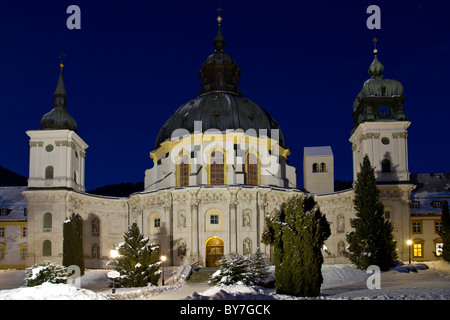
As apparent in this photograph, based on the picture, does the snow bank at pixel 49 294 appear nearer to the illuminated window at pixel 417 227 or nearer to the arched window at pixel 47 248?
the arched window at pixel 47 248

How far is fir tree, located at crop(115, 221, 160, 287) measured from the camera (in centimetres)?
4406

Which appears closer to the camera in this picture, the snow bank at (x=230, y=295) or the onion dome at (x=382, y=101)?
the snow bank at (x=230, y=295)

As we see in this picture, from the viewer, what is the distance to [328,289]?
43125 mm

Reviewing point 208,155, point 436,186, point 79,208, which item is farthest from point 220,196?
point 436,186

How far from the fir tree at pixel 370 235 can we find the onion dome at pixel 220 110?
18.1 meters

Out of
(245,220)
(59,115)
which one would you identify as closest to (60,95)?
(59,115)

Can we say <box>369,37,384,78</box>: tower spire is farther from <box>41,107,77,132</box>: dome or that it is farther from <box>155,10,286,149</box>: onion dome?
<box>41,107,77,132</box>: dome

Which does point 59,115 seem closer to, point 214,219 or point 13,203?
point 13,203

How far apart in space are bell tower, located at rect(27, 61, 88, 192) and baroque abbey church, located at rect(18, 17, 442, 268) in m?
0.11

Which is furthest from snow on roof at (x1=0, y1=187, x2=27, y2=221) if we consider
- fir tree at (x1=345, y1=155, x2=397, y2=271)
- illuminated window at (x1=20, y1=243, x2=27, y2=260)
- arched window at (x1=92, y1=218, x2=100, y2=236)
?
fir tree at (x1=345, y1=155, x2=397, y2=271)

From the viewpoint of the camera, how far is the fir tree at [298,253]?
1423 inches

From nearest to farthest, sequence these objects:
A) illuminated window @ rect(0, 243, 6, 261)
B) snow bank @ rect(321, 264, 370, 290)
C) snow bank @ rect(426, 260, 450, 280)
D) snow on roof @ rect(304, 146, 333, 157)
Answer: snow bank @ rect(321, 264, 370, 290) → snow bank @ rect(426, 260, 450, 280) → illuminated window @ rect(0, 243, 6, 261) → snow on roof @ rect(304, 146, 333, 157)

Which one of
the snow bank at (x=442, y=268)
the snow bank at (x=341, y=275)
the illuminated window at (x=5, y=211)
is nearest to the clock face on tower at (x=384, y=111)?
the snow bank at (x=442, y=268)
